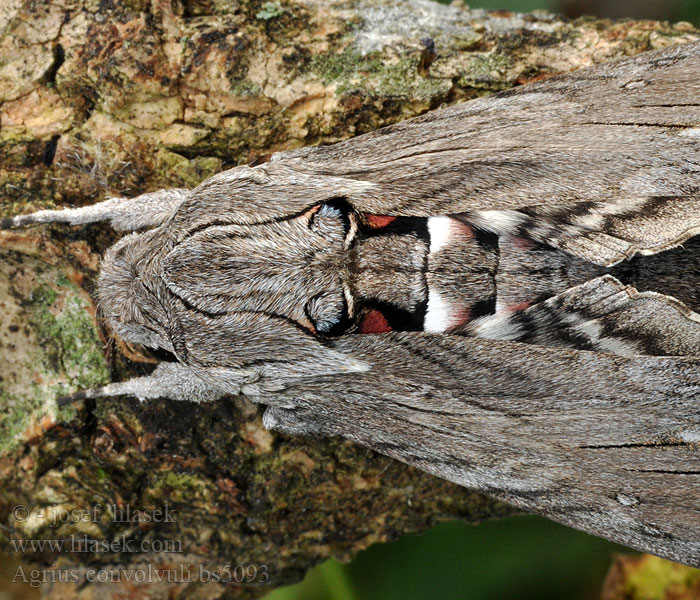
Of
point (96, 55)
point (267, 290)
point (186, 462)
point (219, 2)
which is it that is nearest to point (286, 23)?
point (219, 2)

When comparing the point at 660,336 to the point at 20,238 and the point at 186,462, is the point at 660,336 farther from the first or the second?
the point at 20,238

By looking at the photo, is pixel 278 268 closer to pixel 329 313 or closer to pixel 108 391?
pixel 329 313

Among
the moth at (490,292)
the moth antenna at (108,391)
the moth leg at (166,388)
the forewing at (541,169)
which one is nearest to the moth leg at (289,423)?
the moth at (490,292)

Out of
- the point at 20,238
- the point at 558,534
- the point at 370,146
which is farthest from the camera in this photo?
the point at 558,534

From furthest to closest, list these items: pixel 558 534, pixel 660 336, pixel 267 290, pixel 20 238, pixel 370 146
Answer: pixel 558 534 < pixel 20 238 < pixel 370 146 < pixel 267 290 < pixel 660 336

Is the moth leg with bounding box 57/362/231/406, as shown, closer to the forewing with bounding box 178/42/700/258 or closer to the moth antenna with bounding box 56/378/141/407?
the moth antenna with bounding box 56/378/141/407

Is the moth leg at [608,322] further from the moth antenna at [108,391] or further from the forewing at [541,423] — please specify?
the moth antenna at [108,391]

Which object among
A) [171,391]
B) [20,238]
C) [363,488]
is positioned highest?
[20,238]
